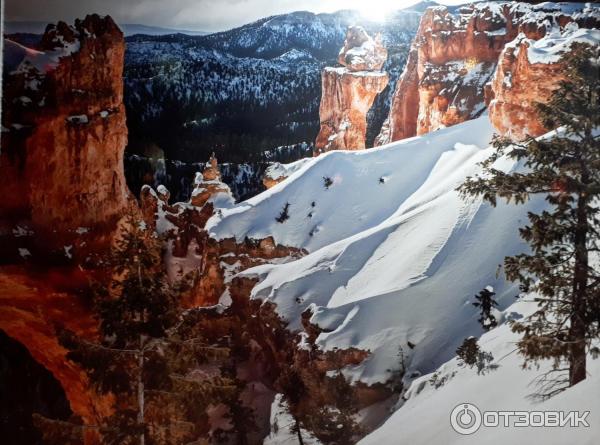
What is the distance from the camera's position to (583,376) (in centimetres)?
503

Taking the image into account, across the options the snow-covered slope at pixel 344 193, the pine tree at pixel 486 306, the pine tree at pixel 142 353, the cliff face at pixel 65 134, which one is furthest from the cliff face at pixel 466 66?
the pine tree at pixel 142 353

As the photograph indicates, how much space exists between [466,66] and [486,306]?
1723 centimetres

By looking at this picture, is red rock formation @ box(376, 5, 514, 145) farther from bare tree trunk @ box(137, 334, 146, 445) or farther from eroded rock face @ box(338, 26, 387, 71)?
bare tree trunk @ box(137, 334, 146, 445)

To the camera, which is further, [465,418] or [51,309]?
[51,309]

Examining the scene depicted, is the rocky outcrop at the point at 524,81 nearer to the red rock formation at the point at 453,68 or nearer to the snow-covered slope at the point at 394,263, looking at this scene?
the snow-covered slope at the point at 394,263

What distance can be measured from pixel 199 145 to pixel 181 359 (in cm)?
324

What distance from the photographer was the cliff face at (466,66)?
12688mm

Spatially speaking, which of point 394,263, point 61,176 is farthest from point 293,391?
point 61,176

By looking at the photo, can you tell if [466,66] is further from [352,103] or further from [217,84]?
[217,84]

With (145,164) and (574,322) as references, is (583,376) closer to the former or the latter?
(574,322)

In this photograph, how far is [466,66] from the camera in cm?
2138

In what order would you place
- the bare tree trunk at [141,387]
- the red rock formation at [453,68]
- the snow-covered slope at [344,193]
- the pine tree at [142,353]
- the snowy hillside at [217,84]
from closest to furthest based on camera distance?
the pine tree at [142,353], the bare tree trunk at [141,387], the snowy hillside at [217,84], the snow-covered slope at [344,193], the red rock formation at [453,68]

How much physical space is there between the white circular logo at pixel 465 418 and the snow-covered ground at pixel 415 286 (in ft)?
0.26

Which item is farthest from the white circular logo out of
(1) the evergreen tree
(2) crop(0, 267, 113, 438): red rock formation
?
(2) crop(0, 267, 113, 438): red rock formation
